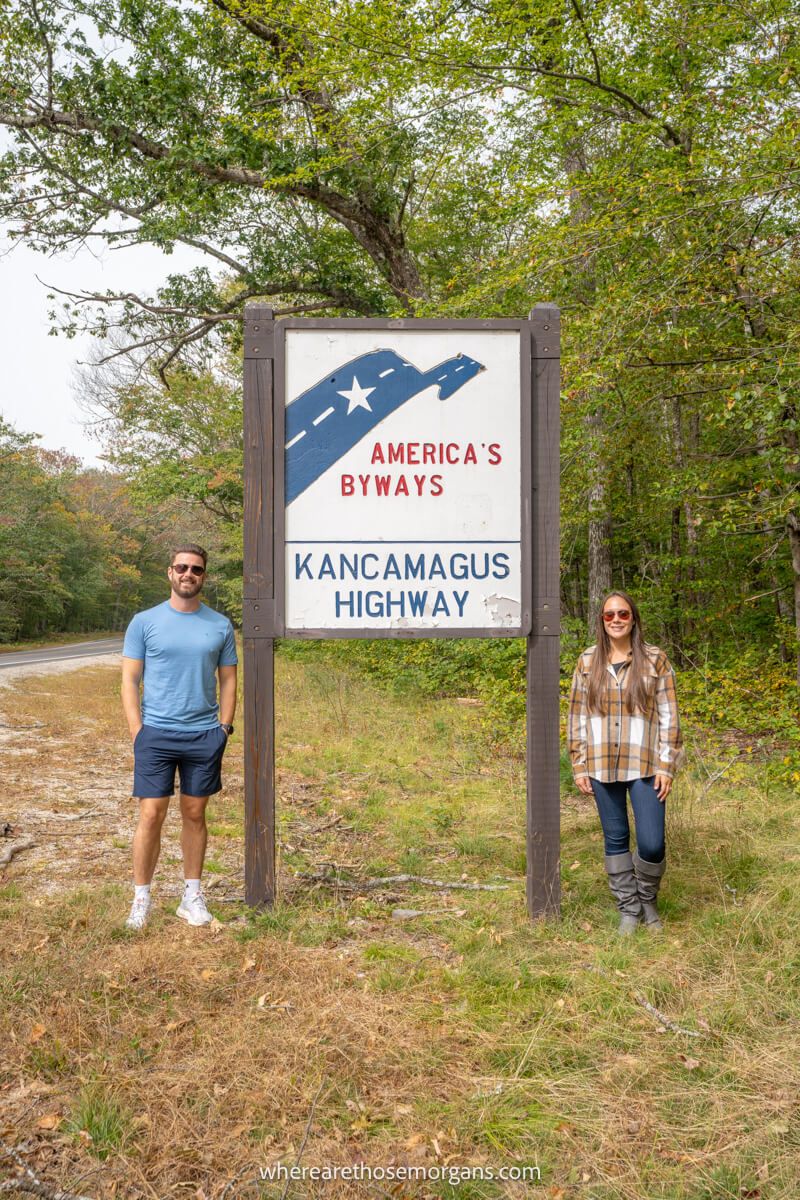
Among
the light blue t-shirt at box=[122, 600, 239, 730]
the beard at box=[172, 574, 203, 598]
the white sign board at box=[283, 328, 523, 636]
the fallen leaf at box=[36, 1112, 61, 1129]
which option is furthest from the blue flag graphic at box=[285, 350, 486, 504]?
the fallen leaf at box=[36, 1112, 61, 1129]

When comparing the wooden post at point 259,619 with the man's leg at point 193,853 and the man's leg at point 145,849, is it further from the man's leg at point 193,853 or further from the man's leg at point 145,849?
the man's leg at point 145,849

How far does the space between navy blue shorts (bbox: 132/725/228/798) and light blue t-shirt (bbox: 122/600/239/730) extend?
4 cm

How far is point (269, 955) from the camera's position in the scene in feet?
12.1

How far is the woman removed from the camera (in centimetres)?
394

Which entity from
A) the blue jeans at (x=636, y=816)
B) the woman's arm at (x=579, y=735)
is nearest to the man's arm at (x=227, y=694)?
the woman's arm at (x=579, y=735)

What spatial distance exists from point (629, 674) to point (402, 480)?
1.45 meters

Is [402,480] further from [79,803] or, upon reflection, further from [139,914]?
[79,803]

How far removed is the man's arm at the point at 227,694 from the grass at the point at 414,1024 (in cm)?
98

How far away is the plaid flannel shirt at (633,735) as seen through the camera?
3943 millimetres

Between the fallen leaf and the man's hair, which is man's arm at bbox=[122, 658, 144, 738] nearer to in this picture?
the man's hair

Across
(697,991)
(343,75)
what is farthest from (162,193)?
(697,991)

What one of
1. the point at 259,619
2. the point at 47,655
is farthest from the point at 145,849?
the point at 47,655

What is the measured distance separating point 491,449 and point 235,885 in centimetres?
280

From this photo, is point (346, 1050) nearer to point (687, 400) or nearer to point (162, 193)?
point (687, 400)
